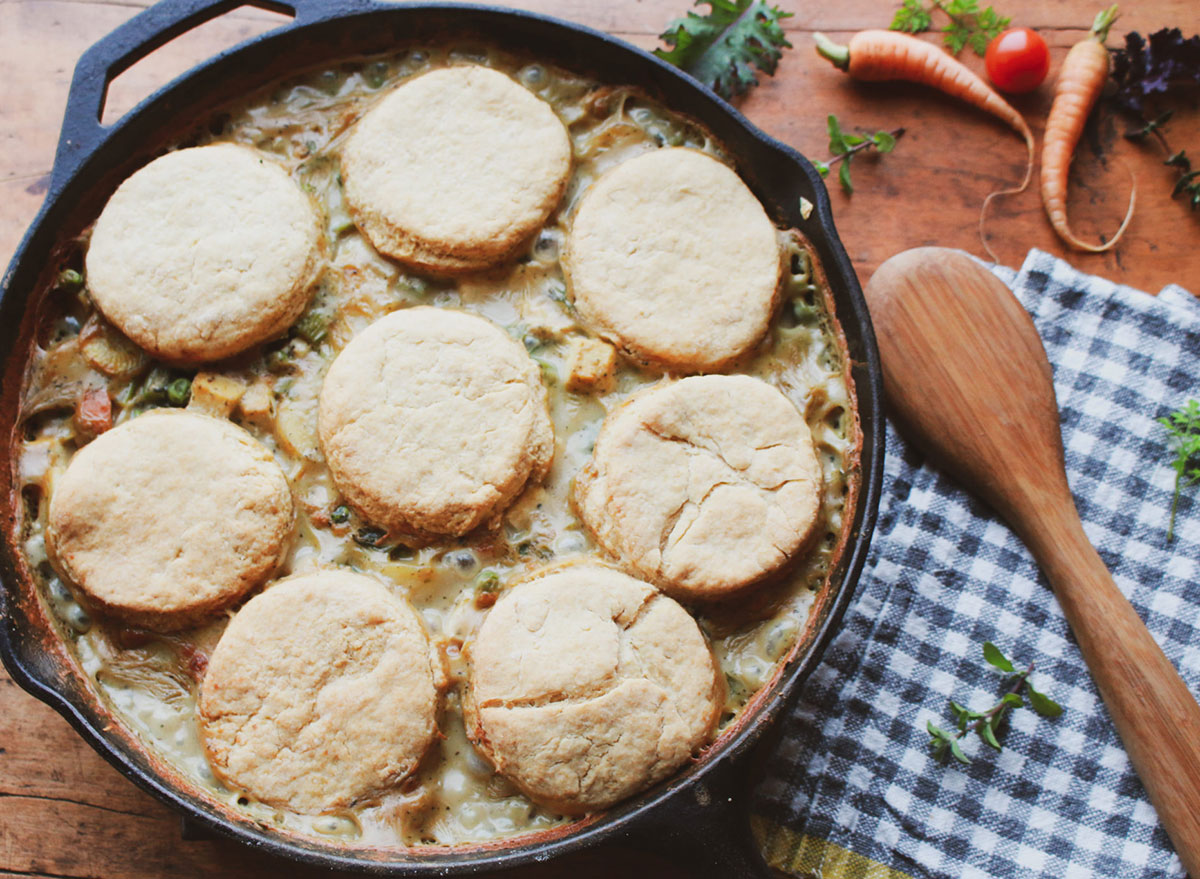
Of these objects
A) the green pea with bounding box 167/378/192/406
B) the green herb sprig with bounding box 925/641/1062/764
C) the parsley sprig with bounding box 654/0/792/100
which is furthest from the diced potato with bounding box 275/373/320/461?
the green herb sprig with bounding box 925/641/1062/764

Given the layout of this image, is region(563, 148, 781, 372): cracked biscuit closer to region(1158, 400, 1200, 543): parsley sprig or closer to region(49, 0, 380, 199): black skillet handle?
region(49, 0, 380, 199): black skillet handle

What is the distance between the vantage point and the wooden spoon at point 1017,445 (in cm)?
263

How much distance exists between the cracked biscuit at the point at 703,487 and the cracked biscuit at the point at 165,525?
0.85 metres

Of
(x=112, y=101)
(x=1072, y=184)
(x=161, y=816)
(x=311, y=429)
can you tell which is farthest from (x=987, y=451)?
(x=112, y=101)

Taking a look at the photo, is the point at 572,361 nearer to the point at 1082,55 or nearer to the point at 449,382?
the point at 449,382

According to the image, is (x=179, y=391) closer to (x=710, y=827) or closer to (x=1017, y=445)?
(x=710, y=827)

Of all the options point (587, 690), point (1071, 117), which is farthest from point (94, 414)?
point (1071, 117)

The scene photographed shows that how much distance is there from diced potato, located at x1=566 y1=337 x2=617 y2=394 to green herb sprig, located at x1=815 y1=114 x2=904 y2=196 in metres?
1.02

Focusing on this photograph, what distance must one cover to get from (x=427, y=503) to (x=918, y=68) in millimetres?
2115

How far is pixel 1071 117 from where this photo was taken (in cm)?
302

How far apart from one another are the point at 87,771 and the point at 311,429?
1270mm

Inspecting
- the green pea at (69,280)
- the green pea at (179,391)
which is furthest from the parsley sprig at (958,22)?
the green pea at (69,280)

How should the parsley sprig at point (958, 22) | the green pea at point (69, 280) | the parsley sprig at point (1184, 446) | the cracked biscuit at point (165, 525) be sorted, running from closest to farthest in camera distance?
the cracked biscuit at point (165, 525) → the green pea at point (69, 280) → the parsley sprig at point (1184, 446) → the parsley sprig at point (958, 22)

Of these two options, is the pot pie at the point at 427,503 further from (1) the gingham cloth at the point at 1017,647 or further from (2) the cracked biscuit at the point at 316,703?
(1) the gingham cloth at the point at 1017,647
